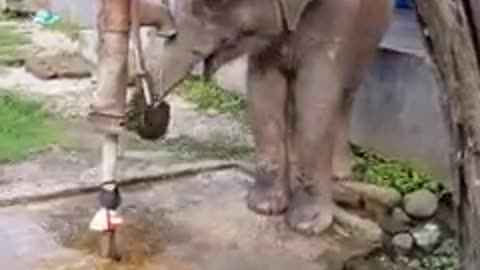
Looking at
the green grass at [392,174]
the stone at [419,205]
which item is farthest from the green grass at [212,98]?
the stone at [419,205]

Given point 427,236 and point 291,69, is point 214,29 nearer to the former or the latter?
point 291,69

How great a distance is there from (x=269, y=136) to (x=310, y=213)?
307 mm

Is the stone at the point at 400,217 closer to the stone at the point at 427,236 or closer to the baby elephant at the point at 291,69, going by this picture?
the stone at the point at 427,236

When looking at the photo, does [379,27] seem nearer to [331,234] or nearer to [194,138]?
[331,234]

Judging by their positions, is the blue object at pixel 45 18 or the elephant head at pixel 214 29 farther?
the blue object at pixel 45 18

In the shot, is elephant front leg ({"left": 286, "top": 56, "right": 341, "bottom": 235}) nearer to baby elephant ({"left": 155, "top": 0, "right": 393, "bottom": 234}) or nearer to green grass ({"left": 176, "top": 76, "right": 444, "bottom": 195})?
baby elephant ({"left": 155, "top": 0, "right": 393, "bottom": 234})

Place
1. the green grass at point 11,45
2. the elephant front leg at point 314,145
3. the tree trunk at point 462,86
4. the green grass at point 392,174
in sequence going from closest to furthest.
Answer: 1. the tree trunk at point 462,86
2. the elephant front leg at point 314,145
3. the green grass at point 392,174
4. the green grass at point 11,45

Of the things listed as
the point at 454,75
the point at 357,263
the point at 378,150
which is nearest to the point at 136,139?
the point at 378,150

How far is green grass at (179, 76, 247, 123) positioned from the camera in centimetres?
566

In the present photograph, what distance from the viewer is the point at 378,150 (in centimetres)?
505

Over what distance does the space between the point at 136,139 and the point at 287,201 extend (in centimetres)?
113

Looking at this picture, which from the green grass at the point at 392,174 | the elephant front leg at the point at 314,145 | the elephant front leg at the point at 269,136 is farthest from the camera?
the green grass at the point at 392,174

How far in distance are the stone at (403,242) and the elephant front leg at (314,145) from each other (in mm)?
361

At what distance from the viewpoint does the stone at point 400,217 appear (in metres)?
4.43
